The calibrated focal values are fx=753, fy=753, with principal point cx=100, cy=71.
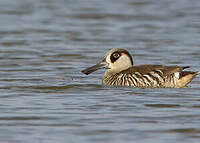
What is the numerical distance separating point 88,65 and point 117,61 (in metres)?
2.82

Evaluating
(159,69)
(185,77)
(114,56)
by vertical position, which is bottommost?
(185,77)

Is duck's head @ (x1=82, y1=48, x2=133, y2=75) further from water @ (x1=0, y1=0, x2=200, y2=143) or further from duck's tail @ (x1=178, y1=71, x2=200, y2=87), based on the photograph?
duck's tail @ (x1=178, y1=71, x2=200, y2=87)

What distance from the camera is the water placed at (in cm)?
1026

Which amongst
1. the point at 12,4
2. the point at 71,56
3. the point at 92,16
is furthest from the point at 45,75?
the point at 12,4

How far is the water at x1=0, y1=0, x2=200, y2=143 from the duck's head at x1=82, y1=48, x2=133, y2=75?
38cm

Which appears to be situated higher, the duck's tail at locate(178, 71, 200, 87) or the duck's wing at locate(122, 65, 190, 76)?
the duck's wing at locate(122, 65, 190, 76)

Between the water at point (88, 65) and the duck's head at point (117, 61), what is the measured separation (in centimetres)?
38

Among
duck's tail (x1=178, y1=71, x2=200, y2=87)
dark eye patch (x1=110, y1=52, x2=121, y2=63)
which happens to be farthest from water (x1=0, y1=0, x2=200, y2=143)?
dark eye patch (x1=110, y1=52, x2=121, y2=63)

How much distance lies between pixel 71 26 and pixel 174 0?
7.84m

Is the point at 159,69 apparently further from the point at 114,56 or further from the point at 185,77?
the point at 114,56

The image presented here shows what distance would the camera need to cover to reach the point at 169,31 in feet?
76.5

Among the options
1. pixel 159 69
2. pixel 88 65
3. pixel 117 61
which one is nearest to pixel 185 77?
pixel 159 69

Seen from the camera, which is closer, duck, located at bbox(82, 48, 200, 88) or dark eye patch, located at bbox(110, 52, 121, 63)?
duck, located at bbox(82, 48, 200, 88)

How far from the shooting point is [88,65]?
17438 millimetres
